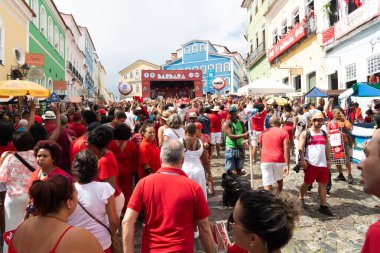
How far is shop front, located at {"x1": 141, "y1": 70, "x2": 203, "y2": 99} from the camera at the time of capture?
40188 mm

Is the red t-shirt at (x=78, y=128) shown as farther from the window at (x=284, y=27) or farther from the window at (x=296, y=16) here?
the window at (x=284, y=27)

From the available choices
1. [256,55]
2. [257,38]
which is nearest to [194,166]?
[256,55]

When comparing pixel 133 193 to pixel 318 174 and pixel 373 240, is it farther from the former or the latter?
pixel 318 174

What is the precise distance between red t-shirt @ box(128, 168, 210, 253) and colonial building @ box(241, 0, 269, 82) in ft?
83.5

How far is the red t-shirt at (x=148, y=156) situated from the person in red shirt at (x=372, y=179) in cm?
370

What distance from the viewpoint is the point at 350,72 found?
13.9 meters

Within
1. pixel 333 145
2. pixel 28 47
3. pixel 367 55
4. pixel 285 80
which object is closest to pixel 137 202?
pixel 333 145

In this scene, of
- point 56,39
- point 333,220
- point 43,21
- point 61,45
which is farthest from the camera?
point 61,45

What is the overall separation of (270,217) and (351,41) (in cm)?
1421

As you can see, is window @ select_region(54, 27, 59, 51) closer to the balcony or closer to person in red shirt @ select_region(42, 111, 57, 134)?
the balcony

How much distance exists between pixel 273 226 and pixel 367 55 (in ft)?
42.6

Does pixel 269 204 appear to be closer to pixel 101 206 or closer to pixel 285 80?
pixel 101 206

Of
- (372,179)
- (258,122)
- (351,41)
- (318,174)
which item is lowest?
(318,174)

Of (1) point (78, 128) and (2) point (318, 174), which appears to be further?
(1) point (78, 128)
